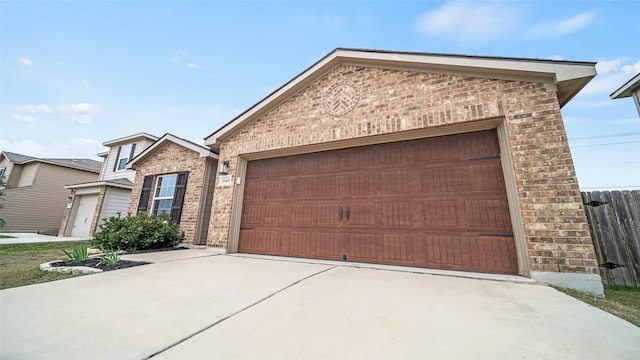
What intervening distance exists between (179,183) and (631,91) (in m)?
12.2

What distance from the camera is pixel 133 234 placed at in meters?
5.34

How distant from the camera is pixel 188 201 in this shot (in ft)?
23.1

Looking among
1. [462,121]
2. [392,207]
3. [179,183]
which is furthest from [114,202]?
[462,121]

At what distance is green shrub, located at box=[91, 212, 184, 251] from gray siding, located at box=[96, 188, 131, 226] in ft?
19.5

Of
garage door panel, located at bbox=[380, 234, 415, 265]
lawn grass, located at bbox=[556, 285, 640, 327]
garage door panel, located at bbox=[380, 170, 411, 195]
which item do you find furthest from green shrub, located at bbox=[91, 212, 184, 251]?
lawn grass, located at bbox=[556, 285, 640, 327]

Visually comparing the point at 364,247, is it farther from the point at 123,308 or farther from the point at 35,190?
the point at 35,190

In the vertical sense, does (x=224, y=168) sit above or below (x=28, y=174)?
below

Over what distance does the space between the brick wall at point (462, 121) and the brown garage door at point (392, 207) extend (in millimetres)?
370

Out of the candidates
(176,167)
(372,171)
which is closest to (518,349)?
(372,171)

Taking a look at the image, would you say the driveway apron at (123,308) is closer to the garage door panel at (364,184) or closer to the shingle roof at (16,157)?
the garage door panel at (364,184)

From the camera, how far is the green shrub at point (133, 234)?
529cm

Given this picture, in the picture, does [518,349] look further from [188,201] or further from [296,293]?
[188,201]

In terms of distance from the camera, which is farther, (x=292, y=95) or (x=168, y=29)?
(x=168, y=29)

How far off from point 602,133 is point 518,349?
2291 cm
